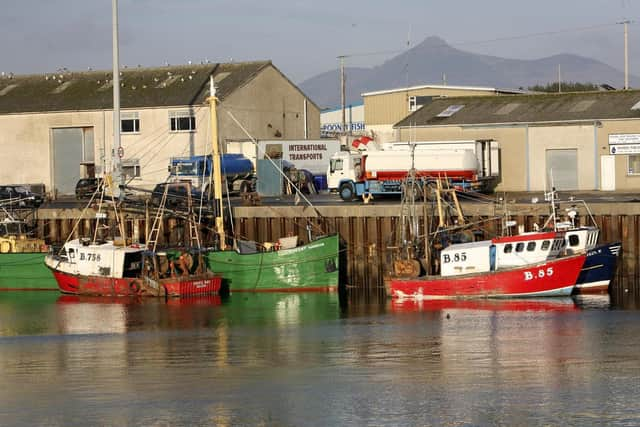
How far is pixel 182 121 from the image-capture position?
73.1m

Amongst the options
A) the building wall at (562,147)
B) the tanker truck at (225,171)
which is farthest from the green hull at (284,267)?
the building wall at (562,147)

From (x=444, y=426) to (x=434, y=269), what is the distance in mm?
19649

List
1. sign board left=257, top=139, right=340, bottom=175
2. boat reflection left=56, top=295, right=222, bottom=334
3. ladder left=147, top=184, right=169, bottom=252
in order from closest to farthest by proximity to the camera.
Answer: boat reflection left=56, top=295, right=222, bottom=334 < ladder left=147, top=184, right=169, bottom=252 < sign board left=257, top=139, right=340, bottom=175

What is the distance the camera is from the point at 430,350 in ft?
114

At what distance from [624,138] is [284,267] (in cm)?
2198

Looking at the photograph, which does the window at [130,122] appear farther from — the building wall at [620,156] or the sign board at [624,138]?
the sign board at [624,138]

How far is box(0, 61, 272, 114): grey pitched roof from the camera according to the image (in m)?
74.6

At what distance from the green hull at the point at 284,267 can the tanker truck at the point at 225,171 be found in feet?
45.2

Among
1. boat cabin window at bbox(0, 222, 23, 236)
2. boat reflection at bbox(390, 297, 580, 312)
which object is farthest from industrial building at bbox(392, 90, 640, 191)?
boat cabin window at bbox(0, 222, 23, 236)

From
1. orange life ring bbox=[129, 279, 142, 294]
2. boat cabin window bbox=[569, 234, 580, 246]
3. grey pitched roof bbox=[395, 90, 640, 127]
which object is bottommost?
orange life ring bbox=[129, 279, 142, 294]

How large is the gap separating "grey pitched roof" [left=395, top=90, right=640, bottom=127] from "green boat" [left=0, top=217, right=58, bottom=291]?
76.8 feet

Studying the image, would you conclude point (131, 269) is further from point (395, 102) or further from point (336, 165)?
point (395, 102)

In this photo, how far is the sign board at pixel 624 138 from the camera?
2379 inches

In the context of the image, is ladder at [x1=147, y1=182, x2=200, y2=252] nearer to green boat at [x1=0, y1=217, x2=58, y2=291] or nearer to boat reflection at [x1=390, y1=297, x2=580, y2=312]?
green boat at [x1=0, y1=217, x2=58, y2=291]
